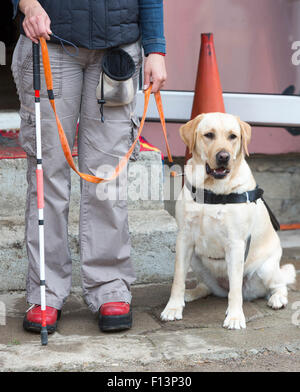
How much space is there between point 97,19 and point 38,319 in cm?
147

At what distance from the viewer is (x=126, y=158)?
3.12 m

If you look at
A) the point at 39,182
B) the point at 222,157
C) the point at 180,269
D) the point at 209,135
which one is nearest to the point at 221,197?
the point at 222,157

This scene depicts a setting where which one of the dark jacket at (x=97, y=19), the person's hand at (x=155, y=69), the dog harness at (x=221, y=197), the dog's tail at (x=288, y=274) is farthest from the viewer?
the dog's tail at (x=288, y=274)

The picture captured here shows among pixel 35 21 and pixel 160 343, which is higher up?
pixel 35 21

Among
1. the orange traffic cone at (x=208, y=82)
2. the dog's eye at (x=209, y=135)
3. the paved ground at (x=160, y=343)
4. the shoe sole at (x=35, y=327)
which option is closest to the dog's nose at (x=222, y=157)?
the dog's eye at (x=209, y=135)

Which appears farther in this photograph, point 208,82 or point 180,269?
point 208,82

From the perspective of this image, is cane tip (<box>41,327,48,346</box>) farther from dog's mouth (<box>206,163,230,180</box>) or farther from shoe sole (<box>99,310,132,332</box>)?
dog's mouth (<box>206,163,230,180</box>)

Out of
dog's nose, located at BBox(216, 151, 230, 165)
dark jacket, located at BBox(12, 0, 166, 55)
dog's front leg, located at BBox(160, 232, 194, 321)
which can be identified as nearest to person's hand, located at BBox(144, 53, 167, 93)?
dark jacket, located at BBox(12, 0, 166, 55)

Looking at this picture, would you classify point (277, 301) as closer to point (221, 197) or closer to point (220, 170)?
point (221, 197)

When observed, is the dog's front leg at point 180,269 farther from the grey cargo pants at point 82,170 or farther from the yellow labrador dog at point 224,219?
the grey cargo pants at point 82,170

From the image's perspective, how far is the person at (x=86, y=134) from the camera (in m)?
2.94

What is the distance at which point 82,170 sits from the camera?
3166mm

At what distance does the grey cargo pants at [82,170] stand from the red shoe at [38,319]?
4 centimetres

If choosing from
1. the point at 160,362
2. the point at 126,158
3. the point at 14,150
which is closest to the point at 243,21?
the point at 14,150
